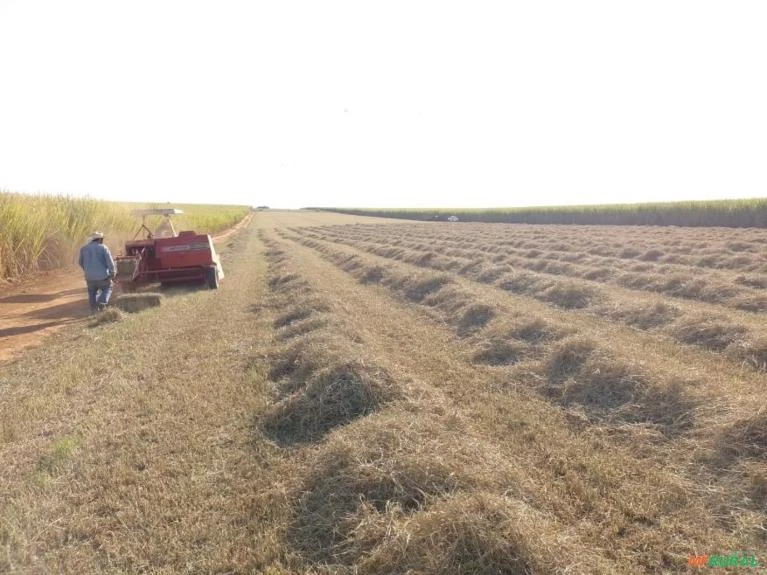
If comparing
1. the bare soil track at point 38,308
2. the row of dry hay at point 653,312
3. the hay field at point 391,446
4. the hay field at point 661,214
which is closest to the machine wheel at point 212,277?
the bare soil track at point 38,308

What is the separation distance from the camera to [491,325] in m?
8.74

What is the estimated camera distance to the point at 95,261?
10773 mm

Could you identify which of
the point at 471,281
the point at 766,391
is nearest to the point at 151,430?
the point at 766,391

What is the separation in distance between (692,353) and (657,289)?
18.0ft

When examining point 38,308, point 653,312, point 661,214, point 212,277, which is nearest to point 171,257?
point 212,277

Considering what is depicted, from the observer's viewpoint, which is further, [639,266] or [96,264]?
[639,266]

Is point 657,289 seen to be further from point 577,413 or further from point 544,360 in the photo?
point 577,413

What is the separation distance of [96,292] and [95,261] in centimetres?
110

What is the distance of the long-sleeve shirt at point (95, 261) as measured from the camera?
10.8m

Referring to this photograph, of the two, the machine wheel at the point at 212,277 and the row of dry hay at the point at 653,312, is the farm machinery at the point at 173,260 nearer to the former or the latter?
the machine wheel at the point at 212,277

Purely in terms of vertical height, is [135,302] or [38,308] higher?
[135,302]

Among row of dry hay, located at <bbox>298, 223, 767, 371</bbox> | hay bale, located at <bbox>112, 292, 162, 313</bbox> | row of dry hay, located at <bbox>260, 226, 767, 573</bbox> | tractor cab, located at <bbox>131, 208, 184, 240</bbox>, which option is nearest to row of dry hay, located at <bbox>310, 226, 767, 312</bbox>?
row of dry hay, located at <bbox>298, 223, 767, 371</bbox>

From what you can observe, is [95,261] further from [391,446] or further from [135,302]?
[391,446]

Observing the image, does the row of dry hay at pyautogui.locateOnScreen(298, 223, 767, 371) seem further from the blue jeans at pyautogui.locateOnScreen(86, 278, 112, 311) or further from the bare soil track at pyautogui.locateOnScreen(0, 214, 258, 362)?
the bare soil track at pyautogui.locateOnScreen(0, 214, 258, 362)
